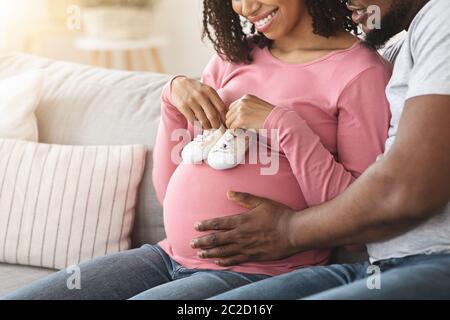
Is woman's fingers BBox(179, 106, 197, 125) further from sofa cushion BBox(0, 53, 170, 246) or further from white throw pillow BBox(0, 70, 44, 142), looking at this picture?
white throw pillow BBox(0, 70, 44, 142)

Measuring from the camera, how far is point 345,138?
1.34 metres

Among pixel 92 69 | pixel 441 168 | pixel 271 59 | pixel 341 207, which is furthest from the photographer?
pixel 92 69

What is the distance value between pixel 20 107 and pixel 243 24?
0.58 m

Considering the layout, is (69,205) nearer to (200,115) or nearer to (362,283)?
(200,115)

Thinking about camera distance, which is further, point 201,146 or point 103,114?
point 103,114

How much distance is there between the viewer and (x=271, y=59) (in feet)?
4.90

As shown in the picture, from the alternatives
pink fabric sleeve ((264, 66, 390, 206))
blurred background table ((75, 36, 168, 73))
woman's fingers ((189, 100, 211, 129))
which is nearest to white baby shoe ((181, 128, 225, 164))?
woman's fingers ((189, 100, 211, 129))

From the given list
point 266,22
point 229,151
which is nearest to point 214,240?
point 229,151

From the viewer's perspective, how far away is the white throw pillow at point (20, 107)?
1.80 metres

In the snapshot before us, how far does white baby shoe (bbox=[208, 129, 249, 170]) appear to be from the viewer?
135cm

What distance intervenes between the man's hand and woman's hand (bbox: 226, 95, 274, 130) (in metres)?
0.13

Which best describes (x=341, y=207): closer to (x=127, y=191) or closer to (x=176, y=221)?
(x=176, y=221)

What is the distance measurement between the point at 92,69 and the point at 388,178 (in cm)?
106
